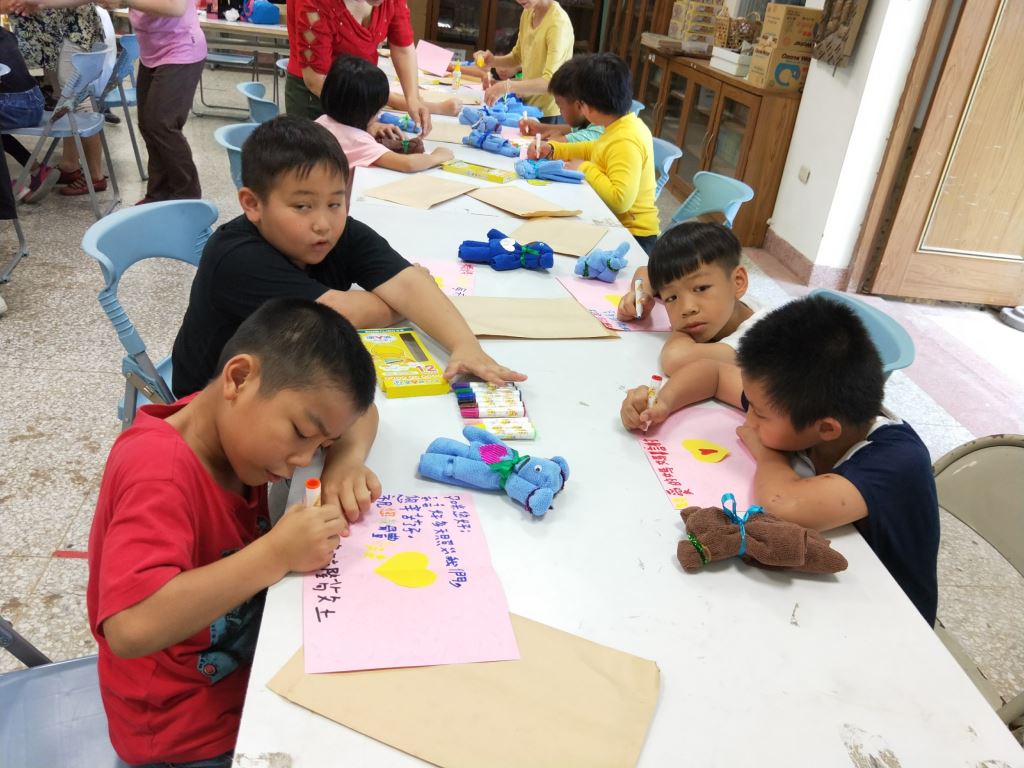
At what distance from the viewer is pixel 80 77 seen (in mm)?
3041

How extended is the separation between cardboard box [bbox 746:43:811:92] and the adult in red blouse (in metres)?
2.05

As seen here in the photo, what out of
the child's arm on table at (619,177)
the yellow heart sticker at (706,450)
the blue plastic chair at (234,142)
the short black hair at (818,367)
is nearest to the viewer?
the short black hair at (818,367)

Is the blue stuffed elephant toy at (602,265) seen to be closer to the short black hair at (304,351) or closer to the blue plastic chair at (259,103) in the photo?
the short black hair at (304,351)

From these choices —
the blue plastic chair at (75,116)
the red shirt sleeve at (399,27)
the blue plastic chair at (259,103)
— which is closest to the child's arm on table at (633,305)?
the red shirt sleeve at (399,27)

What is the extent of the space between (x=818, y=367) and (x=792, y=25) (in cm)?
353

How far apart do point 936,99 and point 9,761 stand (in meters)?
3.84

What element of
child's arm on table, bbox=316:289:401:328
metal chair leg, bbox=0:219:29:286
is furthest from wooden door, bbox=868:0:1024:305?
metal chair leg, bbox=0:219:29:286

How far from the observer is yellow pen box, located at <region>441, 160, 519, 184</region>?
2355mm

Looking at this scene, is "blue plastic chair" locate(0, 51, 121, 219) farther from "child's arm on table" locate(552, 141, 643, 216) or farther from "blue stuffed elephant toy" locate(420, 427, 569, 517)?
"blue stuffed elephant toy" locate(420, 427, 569, 517)

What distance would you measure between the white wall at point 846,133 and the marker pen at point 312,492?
3.38 meters

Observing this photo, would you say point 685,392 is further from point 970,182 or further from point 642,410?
point 970,182

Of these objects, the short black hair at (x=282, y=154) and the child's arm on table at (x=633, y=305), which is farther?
the child's arm on table at (x=633, y=305)

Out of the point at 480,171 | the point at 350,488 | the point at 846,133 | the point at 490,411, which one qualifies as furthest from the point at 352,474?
the point at 846,133

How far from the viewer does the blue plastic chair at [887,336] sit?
137cm
